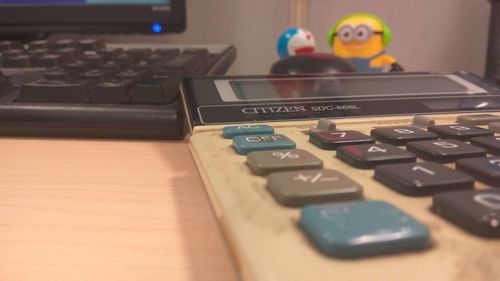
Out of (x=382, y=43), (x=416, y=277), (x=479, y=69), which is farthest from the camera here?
(x=479, y=69)

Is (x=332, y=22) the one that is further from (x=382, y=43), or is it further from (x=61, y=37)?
(x=61, y=37)

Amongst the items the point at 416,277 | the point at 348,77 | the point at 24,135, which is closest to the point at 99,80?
the point at 24,135

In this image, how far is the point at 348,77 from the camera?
40cm

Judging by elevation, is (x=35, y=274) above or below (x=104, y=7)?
below

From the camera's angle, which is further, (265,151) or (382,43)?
(382,43)

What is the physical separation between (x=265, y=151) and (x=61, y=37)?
655 mm

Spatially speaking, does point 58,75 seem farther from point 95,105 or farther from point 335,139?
point 335,139

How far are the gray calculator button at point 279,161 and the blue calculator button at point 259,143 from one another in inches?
0.7

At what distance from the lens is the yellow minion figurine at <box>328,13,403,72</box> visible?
577 millimetres

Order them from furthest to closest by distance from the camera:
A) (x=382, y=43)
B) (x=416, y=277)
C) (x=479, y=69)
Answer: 1. (x=479, y=69)
2. (x=382, y=43)
3. (x=416, y=277)

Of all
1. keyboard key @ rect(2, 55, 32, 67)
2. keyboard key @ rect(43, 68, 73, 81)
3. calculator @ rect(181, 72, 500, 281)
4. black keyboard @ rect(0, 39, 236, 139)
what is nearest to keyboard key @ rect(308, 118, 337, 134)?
calculator @ rect(181, 72, 500, 281)

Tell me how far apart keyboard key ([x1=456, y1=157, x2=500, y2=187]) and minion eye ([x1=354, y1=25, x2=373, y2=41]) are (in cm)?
39

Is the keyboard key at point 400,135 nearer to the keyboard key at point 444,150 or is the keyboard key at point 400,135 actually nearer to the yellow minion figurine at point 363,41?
the keyboard key at point 444,150

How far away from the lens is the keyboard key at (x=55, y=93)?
1.15 feet
